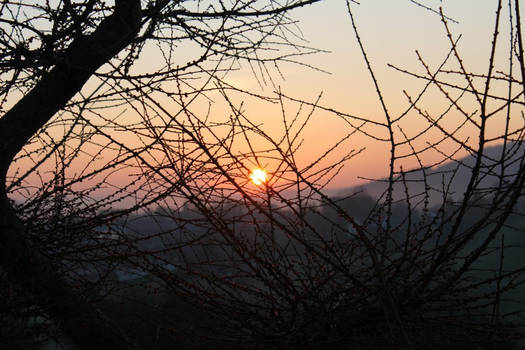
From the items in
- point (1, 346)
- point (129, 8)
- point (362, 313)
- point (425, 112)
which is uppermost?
point (129, 8)

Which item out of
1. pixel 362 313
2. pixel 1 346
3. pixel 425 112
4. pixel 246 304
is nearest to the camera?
pixel 425 112

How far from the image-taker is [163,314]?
2998 millimetres

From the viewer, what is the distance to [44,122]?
3289 mm

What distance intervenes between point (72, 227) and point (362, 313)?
240 cm

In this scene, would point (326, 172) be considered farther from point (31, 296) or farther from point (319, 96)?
point (31, 296)

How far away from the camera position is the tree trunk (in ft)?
10.3

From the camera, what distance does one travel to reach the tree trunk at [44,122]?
10.3 ft

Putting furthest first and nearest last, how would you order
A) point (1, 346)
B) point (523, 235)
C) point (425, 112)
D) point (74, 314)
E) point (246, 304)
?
point (523, 235), point (74, 314), point (1, 346), point (246, 304), point (425, 112)

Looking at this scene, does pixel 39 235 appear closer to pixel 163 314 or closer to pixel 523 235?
pixel 163 314

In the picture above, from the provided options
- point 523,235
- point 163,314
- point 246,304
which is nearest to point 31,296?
point 163,314

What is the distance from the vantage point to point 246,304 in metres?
2.63

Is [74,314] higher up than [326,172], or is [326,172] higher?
[326,172]

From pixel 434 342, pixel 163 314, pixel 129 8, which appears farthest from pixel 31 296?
pixel 434 342

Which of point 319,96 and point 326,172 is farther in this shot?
point 326,172
